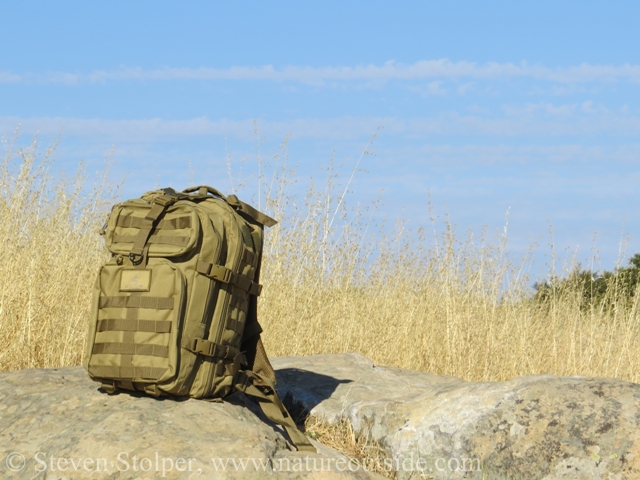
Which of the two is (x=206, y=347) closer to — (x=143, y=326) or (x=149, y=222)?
(x=143, y=326)

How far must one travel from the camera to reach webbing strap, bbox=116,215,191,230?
289 centimetres

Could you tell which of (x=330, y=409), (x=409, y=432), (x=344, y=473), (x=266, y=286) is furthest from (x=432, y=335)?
(x=344, y=473)

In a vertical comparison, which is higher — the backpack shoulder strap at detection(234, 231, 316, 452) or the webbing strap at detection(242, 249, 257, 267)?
the webbing strap at detection(242, 249, 257, 267)

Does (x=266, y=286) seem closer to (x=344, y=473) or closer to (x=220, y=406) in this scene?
(x=220, y=406)

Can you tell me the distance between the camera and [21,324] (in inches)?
178

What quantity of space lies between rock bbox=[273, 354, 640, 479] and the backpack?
20.0 inches

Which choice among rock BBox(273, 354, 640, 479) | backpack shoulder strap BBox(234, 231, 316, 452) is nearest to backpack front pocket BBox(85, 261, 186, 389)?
backpack shoulder strap BBox(234, 231, 316, 452)

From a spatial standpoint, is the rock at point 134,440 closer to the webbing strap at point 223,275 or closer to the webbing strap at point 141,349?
the webbing strap at point 141,349

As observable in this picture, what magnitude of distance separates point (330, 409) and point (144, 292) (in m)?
1.47

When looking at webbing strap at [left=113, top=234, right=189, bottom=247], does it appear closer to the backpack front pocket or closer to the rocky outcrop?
the backpack front pocket

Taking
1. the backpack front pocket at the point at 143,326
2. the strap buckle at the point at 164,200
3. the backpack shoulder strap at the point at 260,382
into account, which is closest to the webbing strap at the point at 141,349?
the backpack front pocket at the point at 143,326

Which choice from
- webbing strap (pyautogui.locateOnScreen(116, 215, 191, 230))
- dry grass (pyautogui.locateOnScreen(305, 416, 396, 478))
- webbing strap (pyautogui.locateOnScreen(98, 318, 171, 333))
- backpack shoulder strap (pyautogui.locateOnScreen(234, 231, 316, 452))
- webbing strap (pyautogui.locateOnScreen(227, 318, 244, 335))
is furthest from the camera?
dry grass (pyautogui.locateOnScreen(305, 416, 396, 478))

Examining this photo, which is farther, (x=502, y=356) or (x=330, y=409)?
(x=502, y=356)

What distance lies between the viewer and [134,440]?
8.49 feet
